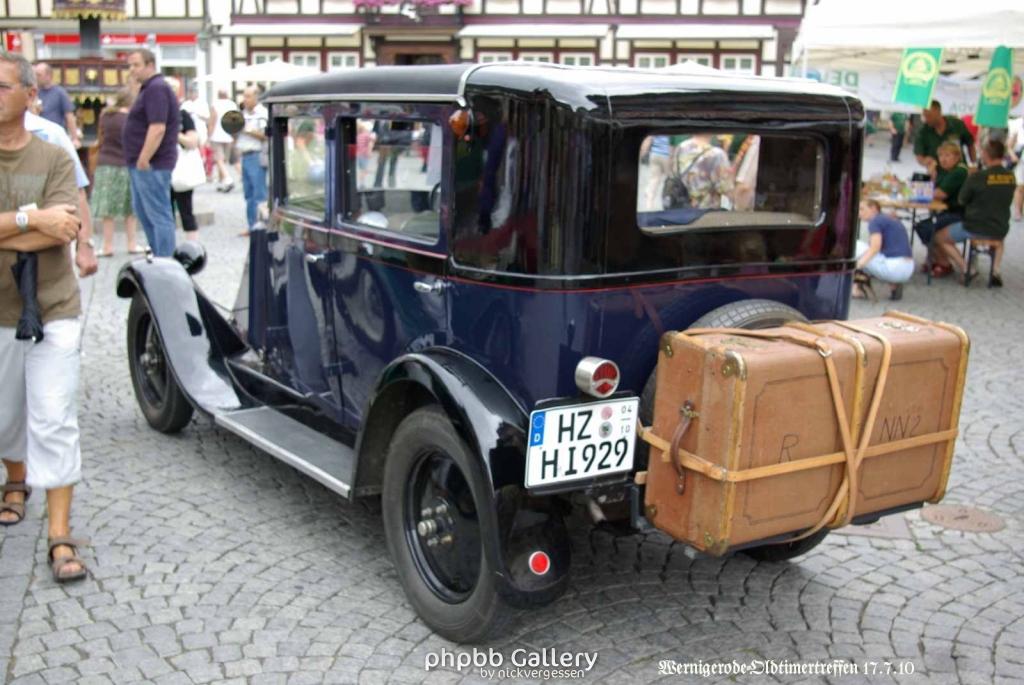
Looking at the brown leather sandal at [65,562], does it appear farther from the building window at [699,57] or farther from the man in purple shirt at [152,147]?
the building window at [699,57]

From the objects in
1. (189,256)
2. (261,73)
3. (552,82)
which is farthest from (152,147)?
(261,73)

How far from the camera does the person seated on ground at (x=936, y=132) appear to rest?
13359 millimetres

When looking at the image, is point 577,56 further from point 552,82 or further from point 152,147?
point 552,82

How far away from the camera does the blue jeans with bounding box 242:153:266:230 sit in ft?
38.1

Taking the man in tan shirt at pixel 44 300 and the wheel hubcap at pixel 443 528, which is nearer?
the wheel hubcap at pixel 443 528

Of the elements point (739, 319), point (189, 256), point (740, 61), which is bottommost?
point (189, 256)

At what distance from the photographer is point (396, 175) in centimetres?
416

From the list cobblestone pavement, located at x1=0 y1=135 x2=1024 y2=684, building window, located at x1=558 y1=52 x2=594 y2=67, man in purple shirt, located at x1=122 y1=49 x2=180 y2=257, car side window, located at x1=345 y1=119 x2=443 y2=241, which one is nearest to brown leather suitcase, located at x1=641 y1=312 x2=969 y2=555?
cobblestone pavement, located at x1=0 y1=135 x2=1024 y2=684

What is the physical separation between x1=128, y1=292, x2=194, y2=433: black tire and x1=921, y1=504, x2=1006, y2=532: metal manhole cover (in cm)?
350

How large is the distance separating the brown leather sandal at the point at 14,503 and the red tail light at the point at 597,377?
257 centimetres

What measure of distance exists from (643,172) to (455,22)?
2703 centimetres

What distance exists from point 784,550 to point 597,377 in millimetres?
1360

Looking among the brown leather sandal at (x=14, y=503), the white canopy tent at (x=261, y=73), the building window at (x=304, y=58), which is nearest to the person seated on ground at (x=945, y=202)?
the brown leather sandal at (x=14, y=503)

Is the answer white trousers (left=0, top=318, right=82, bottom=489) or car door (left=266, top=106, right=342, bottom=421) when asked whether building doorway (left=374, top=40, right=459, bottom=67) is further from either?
white trousers (left=0, top=318, right=82, bottom=489)
